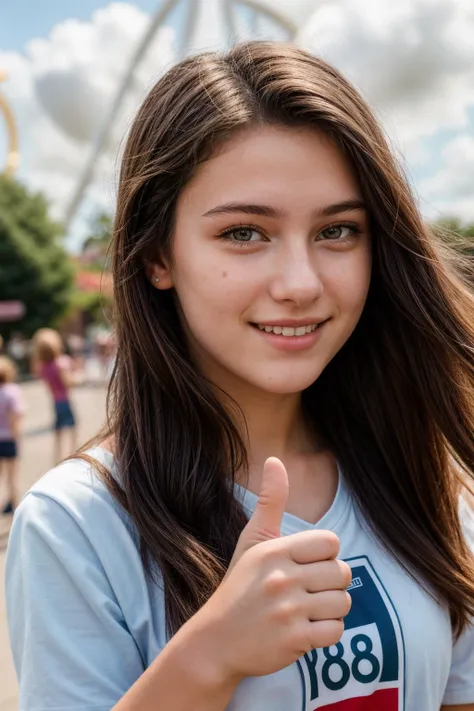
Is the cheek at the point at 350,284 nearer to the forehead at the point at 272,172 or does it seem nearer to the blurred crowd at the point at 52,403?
the forehead at the point at 272,172

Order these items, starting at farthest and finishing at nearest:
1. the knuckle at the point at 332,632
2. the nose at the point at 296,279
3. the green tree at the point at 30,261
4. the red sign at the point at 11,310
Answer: the green tree at the point at 30,261
the red sign at the point at 11,310
the nose at the point at 296,279
the knuckle at the point at 332,632

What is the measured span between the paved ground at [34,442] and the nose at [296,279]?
2.57 metres

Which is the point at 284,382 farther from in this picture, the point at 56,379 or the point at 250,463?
the point at 56,379

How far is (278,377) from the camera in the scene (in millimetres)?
1203

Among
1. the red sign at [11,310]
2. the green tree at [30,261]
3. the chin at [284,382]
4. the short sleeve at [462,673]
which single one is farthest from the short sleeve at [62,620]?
the green tree at [30,261]

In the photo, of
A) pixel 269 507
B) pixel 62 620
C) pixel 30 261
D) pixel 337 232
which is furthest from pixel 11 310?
pixel 269 507

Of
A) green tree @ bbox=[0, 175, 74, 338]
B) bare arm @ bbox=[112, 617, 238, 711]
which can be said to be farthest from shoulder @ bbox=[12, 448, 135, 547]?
green tree @ bbox=[0, 175, 74, 338]

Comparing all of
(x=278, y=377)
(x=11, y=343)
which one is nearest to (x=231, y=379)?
(x=278, y=377)

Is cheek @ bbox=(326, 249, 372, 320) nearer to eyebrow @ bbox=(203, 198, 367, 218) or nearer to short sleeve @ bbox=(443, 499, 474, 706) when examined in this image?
eyebrow @ bbox=(203, 198, 367, 218)

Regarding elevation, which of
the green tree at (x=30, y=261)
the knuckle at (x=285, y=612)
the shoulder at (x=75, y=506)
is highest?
the green tree at (x=30, y=261)

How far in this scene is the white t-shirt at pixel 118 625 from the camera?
103 cm

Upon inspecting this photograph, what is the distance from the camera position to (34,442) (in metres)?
9.67

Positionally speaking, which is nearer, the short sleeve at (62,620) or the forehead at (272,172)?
the short sleeve at (62,620)

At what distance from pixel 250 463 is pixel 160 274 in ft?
1.34
